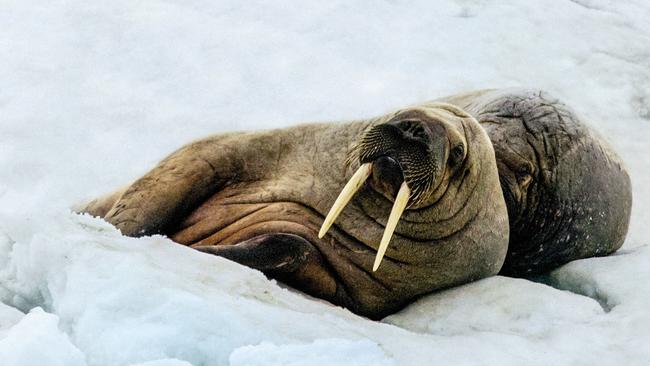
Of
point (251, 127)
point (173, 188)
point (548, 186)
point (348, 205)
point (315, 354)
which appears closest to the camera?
point (315, 354)

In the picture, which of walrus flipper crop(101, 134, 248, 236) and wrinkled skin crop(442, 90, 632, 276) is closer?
walrus flipper crop(101, 134, 248, 236)

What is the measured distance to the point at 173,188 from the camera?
5.32 m

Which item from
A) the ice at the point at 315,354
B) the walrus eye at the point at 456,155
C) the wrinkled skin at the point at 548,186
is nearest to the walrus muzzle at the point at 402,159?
the walrus eye at the point at 456,155

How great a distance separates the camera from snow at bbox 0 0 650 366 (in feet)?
9.86

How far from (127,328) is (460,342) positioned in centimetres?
131

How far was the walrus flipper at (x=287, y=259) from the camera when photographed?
4.66 meters

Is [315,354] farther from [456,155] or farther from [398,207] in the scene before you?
[456,155]

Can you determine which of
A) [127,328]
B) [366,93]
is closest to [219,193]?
[127,328]

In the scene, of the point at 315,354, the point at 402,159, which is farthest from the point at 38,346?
the point at 402,159

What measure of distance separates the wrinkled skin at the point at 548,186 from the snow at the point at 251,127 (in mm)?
214

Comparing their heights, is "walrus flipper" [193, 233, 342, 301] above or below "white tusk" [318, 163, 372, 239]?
below

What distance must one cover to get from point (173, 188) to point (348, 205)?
91 cm

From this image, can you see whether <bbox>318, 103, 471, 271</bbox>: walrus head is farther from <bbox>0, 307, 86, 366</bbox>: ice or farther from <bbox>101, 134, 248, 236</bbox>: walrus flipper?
<bbox>0, 307, 86, 366</bbox>: ice

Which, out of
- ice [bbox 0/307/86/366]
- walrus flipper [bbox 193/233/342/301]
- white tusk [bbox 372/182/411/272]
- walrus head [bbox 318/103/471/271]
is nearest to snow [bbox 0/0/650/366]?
ice [bbox 0/307/86/366]
